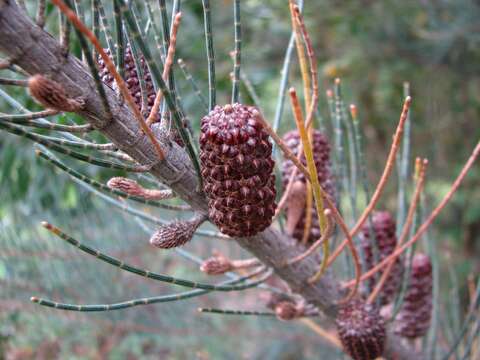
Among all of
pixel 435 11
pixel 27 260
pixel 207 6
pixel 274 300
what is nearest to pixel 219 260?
pixel 274 300

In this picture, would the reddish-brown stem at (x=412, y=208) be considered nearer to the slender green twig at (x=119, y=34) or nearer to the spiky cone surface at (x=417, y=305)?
the spiky cone surface at (x=417, y=305)

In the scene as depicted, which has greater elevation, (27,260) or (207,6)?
(207,6)

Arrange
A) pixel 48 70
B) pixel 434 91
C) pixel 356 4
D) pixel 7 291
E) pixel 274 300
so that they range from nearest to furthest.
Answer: pixel 48 70, pixel 274 300, pixel 7 291, pixel 356 4, pixel 434 91

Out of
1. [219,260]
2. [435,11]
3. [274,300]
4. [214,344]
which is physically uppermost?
[435,11]

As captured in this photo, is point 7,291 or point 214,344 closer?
point 7,291

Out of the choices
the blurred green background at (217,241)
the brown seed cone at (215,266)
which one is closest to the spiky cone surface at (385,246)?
the blurred green background at (217,241)

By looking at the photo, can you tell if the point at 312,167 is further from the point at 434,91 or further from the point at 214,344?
the point at 434,91
